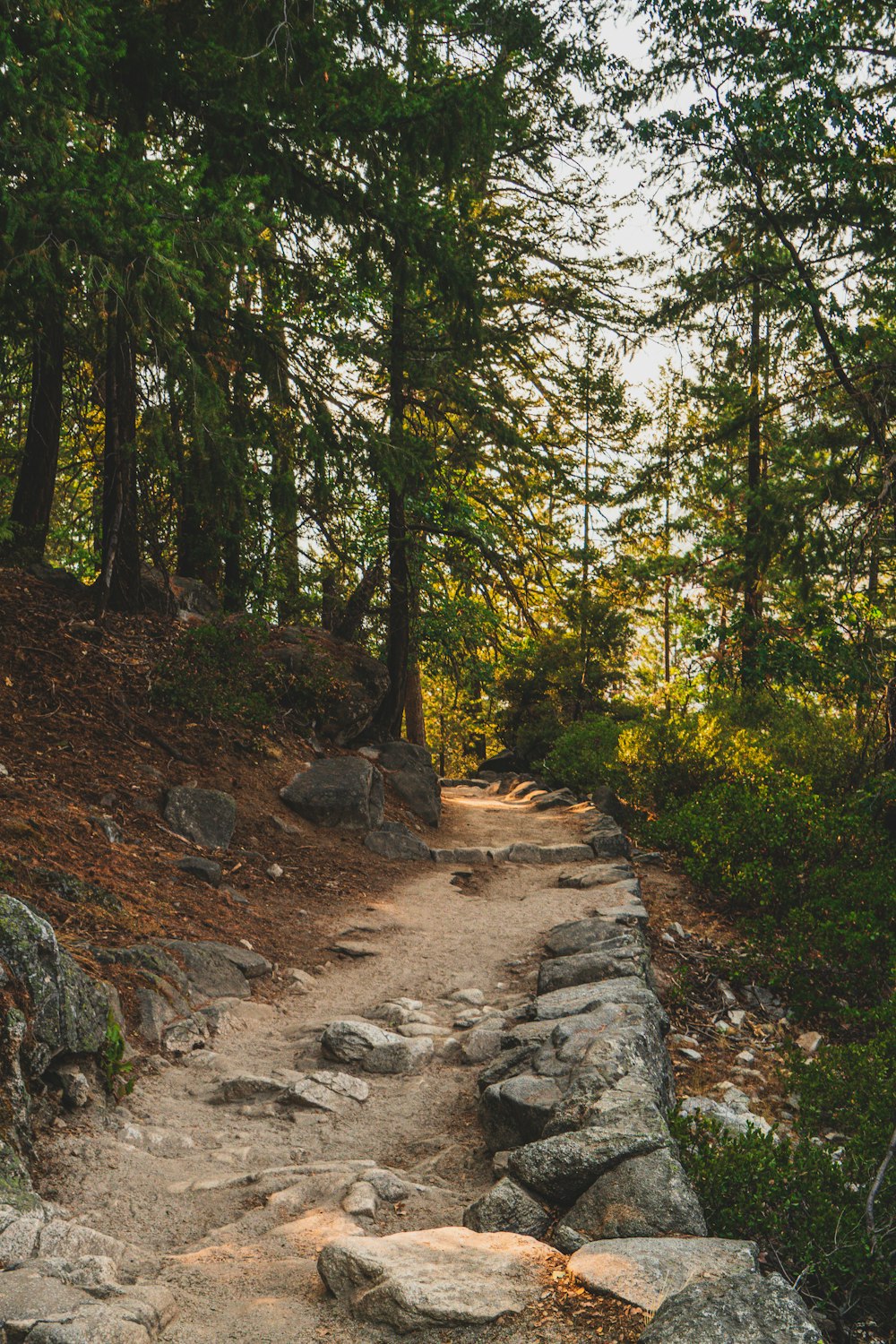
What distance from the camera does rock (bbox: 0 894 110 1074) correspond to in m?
3.21

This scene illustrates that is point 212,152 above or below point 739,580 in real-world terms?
above

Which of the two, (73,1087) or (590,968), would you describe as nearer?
(73,1087)

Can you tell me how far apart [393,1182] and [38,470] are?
900 centimetres

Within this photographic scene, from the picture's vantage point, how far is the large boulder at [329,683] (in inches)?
427

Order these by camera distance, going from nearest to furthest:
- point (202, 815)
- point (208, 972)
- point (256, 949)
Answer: point (208, 972), point (256, 949), point (202, 815)

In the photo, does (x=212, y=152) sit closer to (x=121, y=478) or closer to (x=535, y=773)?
(x=121, y=478)

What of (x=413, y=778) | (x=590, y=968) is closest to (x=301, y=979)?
(x=590, y=968)

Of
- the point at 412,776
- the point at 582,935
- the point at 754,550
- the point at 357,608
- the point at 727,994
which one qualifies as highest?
the point at 754,550

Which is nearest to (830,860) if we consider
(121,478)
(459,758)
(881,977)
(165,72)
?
(881,977)

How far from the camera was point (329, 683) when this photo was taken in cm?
1101

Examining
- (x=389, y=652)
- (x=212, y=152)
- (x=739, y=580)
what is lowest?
(x=389, y=652)

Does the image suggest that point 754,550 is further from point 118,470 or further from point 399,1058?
point 399,1058

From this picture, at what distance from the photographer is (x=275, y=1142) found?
3523 mm

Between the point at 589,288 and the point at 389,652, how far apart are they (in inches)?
229
